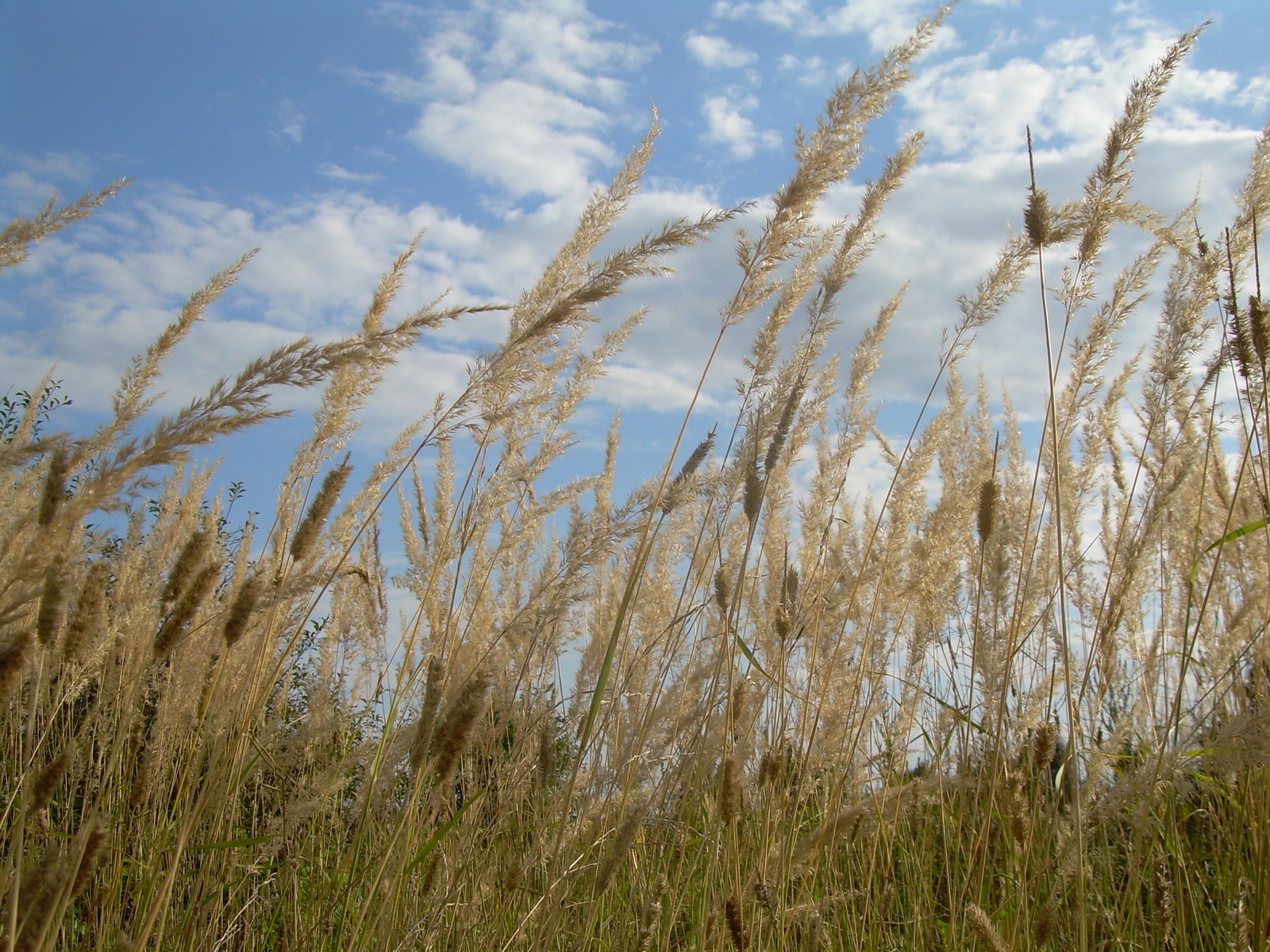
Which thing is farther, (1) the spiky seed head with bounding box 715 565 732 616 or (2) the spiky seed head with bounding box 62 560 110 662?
(1) the spiky seed head with bounding box 715 565 732 616

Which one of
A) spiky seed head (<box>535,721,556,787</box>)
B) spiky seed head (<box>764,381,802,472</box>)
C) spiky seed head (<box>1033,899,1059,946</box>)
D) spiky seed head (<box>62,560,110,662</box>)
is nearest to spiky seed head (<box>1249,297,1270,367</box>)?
spiky seed head (<box>764,381,802,472</box>)

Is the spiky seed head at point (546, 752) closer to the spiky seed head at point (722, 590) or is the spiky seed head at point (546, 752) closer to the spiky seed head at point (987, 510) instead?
the spiky seed head at point (722, 590)

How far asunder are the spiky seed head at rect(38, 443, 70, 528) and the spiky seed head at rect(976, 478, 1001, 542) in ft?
5.68

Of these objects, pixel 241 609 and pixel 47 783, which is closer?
pixel 47 783

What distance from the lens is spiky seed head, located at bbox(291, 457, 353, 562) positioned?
1433 millimetres

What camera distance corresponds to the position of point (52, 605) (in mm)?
1011

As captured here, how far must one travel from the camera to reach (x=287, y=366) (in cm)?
121

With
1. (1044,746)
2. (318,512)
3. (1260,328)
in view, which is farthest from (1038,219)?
(318,512)

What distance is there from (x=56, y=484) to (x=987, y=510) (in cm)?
176

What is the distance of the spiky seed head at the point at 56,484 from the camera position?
1079mm

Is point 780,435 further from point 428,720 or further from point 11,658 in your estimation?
point 11,658

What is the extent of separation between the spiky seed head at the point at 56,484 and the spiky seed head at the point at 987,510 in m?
1.73

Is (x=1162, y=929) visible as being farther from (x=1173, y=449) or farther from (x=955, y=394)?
(x=955, y=394)

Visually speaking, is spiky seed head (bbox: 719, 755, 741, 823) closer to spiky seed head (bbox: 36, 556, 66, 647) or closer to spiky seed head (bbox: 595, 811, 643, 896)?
spiky seed head (bbox: 595, 811, 643, 896)
